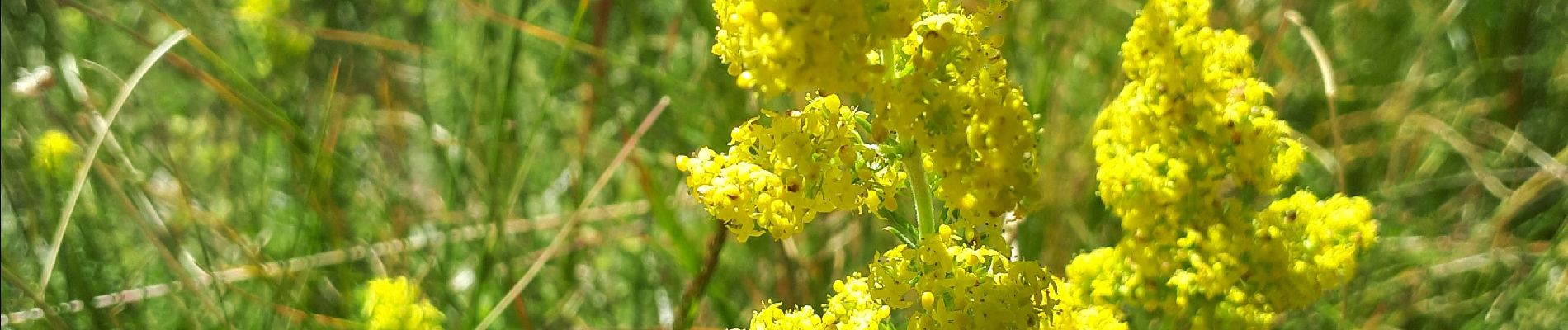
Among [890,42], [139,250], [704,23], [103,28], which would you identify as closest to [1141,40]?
[890,42]

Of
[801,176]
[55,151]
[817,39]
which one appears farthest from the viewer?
[55,151]

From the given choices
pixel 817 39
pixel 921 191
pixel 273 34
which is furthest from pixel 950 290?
pixel 273 34

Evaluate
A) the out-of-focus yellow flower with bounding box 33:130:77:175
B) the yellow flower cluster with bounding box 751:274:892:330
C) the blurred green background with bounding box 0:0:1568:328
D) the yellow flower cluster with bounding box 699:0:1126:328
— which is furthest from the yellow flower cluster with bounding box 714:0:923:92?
the out-of-focus yellow flower with bounding box 33:130:77:175

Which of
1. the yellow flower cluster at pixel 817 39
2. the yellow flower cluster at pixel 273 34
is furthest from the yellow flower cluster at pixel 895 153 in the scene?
the yellow flower cluster at pixel 273 34

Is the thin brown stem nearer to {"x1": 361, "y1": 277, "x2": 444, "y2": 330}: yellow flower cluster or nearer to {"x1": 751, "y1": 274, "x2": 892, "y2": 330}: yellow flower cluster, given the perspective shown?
{"x1": 751, "y1": 274, "x2": 892, "y2": 330}: yellow flower cluster

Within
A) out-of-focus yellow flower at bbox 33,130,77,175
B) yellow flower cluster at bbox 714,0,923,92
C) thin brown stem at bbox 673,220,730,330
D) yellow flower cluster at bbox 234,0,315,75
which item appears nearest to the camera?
yellow flower cluster at bbox 714,0,923,92

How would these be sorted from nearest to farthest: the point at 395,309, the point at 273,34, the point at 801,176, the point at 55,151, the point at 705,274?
the point at 801,176 → the point at 705,274 → the point at 395,309 → the point at 55,151 → the point at 273,34

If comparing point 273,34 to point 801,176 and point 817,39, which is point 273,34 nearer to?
point 801,176
